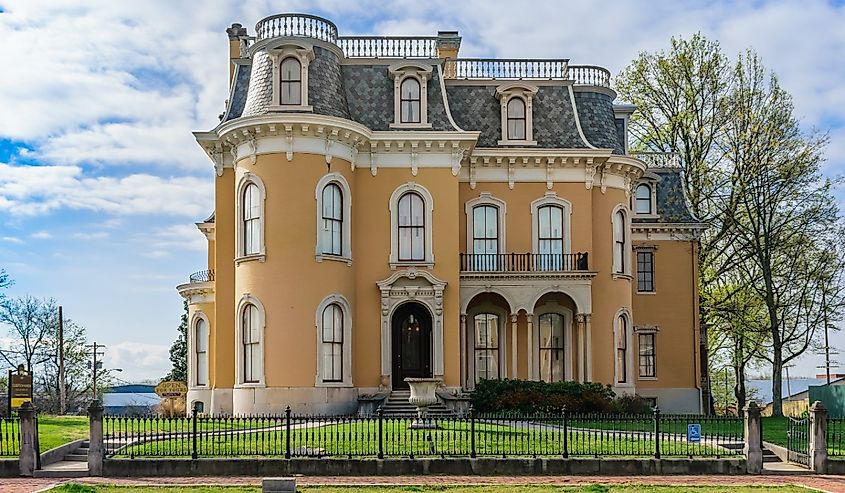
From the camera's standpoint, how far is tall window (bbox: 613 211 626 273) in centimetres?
3753

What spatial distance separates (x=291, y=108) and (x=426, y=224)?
5.70m

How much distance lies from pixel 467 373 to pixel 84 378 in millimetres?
34561

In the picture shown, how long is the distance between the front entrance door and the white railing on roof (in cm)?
850

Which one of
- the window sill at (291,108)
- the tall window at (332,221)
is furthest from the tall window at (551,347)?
the window sill at (291,108)

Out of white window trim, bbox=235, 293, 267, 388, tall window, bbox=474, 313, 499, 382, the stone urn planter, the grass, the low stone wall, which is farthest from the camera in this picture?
tall window, bbox=474, 313, 499, 382

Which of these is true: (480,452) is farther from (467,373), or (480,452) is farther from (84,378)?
(84,378)

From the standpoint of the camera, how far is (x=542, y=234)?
1454 inches

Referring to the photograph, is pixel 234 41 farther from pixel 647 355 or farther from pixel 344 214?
pixel 647 355

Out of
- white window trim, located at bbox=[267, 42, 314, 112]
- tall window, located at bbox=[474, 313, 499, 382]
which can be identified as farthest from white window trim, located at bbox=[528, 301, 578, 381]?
white window trim, located at bbox=[267, 42, 314, 112]

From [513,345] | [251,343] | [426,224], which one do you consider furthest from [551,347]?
[251,343]

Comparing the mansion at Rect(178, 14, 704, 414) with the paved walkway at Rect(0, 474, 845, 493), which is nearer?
the paved walkway at Rect(0, 474, 845, 493)

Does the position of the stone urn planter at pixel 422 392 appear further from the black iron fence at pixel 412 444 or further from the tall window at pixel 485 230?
the tall window at pixel 485 230

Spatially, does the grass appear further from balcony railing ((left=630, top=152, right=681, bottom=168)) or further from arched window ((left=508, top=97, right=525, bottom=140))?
balcony railing ((left=630, top=152, right=681, bottom=168))

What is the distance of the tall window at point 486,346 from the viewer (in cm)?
3622
